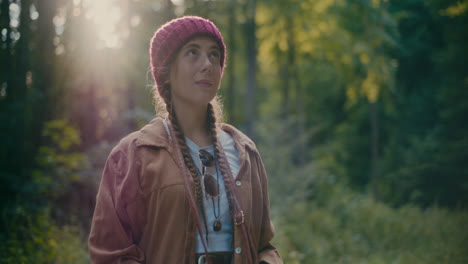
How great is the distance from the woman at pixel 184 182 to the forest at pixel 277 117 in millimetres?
751

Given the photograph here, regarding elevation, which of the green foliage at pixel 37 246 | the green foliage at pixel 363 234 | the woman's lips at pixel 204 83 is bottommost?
the green foliage at pixel 363 234

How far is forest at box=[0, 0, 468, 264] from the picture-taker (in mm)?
5883

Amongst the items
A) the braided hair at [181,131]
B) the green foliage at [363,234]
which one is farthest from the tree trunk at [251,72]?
the braided hair at [181,131]

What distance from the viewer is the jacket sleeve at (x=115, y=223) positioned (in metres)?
1.78

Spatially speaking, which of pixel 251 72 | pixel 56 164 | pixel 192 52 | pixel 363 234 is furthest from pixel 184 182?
pixel 251 72

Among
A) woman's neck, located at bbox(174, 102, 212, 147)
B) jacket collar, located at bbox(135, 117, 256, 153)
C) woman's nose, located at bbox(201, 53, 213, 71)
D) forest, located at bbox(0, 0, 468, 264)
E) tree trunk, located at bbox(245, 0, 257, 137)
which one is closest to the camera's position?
jacket collar, located at bbox(135, 117, 256, 153)

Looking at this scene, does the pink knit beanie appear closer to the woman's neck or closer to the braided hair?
the braided hair

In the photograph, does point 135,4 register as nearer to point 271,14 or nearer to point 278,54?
point 271,14

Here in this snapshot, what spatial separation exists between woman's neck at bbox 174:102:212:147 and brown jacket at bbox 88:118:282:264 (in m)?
0.21

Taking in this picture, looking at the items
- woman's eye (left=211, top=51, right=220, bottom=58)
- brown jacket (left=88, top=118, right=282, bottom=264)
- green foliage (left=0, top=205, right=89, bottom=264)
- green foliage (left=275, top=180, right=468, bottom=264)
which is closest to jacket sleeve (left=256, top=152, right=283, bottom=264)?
brown jacket (left=88, top=118, right=282, bottom=264)

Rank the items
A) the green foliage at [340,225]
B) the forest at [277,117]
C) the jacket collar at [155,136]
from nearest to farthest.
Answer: the jacket collar at [155,136], the forest at [277,117], the green foliage at [340,225]

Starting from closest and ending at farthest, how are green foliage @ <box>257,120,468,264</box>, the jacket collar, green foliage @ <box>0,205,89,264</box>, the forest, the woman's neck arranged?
the jacket collar
the woman's neck
green foliage @ <box>0,205,89,264</box>
the forest
green foliage @ <box>257,120,468,264</box>

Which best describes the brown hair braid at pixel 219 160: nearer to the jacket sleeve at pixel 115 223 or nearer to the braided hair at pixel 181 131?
the braided hair at pixel 181 131

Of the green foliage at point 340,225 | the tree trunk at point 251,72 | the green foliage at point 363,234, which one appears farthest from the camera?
the tree trunk at point 251,72
